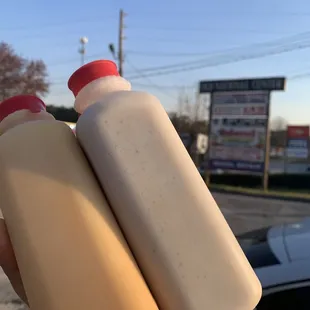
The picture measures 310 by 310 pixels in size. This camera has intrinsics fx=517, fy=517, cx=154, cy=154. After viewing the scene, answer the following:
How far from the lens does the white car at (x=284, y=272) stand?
2283 millimetres

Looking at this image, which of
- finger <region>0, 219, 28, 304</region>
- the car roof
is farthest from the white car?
finger <region>0, 219, 28, 304</region>

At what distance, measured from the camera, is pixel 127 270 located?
4.33 ft

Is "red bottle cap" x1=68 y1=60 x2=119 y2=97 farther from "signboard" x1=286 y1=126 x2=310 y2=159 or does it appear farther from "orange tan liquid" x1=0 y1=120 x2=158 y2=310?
"signboard" x1=286 y1=126 x2=310 y2=159

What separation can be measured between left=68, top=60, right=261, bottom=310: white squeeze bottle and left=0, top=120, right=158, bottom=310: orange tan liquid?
0.05m

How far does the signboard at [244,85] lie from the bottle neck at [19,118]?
65.9 feet

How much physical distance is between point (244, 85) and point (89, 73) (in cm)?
2062

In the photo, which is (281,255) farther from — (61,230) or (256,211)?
(256,211)

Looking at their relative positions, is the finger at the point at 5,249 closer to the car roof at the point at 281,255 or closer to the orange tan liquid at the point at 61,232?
the orange tan liquid at the point at 61,232

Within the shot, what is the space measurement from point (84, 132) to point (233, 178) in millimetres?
24880

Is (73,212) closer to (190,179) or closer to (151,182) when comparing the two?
(151,182)

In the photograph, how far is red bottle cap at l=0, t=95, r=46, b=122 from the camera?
1.69 meters

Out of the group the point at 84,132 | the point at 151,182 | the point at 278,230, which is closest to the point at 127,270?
the point at 151,182

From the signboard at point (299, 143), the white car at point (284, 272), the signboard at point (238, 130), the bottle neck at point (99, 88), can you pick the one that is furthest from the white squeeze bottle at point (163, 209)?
the signboard at point (299, 143)

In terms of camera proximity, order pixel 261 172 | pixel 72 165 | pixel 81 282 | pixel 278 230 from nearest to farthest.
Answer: pixel 81 282, pixel 72 165, pixel 278 230, pixel 261 172
